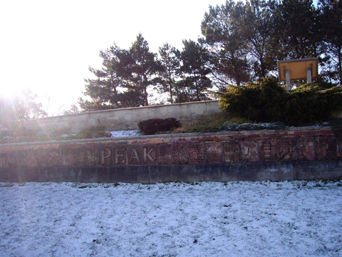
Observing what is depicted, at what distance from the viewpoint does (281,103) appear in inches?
288

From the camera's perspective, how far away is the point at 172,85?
23016 mm

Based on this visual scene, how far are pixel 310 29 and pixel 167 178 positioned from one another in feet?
52.7

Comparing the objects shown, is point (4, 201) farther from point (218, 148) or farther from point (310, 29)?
point (310, 29)

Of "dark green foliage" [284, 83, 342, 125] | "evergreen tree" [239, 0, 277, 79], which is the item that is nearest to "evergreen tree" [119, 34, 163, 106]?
"evergreen tree" [239, 0, 277, 79]

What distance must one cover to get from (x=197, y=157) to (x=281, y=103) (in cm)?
297

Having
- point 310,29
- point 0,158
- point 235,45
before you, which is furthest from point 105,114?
point 310,29

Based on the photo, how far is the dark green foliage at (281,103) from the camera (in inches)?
273

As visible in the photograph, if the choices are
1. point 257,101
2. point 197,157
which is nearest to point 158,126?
point 197,157

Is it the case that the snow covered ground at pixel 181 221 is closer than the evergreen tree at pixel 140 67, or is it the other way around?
the snow covered ground at pixel 181 221

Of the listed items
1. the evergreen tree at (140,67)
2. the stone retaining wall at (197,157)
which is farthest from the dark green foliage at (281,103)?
the evergreen tree at (140,67)

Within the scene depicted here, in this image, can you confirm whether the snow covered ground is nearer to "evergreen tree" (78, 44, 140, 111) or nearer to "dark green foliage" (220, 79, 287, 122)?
"dark green foliage" (220, 79, 287, 122)

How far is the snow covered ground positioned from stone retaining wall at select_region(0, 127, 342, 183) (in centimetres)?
38

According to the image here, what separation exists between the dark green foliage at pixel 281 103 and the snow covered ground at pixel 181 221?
2.12m

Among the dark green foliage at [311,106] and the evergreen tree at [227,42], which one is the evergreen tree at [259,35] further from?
the dark green foliage at [311,106]
